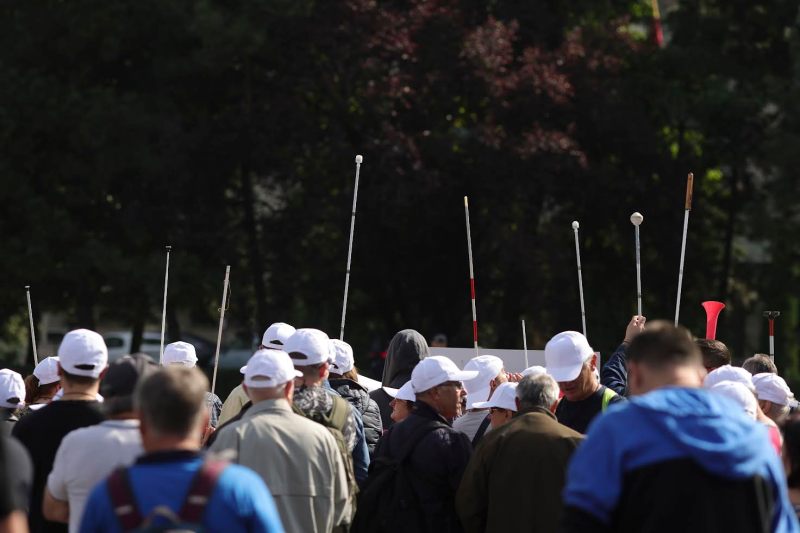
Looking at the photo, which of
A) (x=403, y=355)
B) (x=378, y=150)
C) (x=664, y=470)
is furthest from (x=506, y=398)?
(x=378, y=150)

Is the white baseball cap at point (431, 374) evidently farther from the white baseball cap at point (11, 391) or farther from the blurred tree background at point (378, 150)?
the blurred tree background at point (378, 150)

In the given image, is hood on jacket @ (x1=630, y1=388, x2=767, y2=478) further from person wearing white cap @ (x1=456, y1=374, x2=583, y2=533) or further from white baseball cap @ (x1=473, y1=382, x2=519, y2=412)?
white baseball cap @ (x1=473, y1=382, x2=519, y2=412)

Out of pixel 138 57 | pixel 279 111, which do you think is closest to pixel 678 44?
pixel 279 111

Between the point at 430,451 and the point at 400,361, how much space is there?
6.81 ft

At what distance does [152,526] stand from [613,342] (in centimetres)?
2150

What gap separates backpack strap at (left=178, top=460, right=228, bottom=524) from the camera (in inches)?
160

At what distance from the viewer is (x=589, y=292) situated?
2491cm

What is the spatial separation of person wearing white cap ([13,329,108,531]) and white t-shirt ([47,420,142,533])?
462 millimetres

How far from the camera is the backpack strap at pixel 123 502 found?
13.3 feet

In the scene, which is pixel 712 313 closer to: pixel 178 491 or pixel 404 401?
pixel 404 401

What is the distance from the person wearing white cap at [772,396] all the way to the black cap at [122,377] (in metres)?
3.28

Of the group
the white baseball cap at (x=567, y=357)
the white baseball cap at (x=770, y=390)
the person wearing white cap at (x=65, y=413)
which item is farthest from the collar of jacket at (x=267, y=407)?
the white baseball cap at (x=770, y=390)

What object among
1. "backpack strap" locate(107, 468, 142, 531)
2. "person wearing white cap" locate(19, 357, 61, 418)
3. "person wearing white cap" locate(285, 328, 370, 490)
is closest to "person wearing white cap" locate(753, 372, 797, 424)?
"person wearing white cap" locate(285, 328, 370, 490)

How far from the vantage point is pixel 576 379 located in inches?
272
